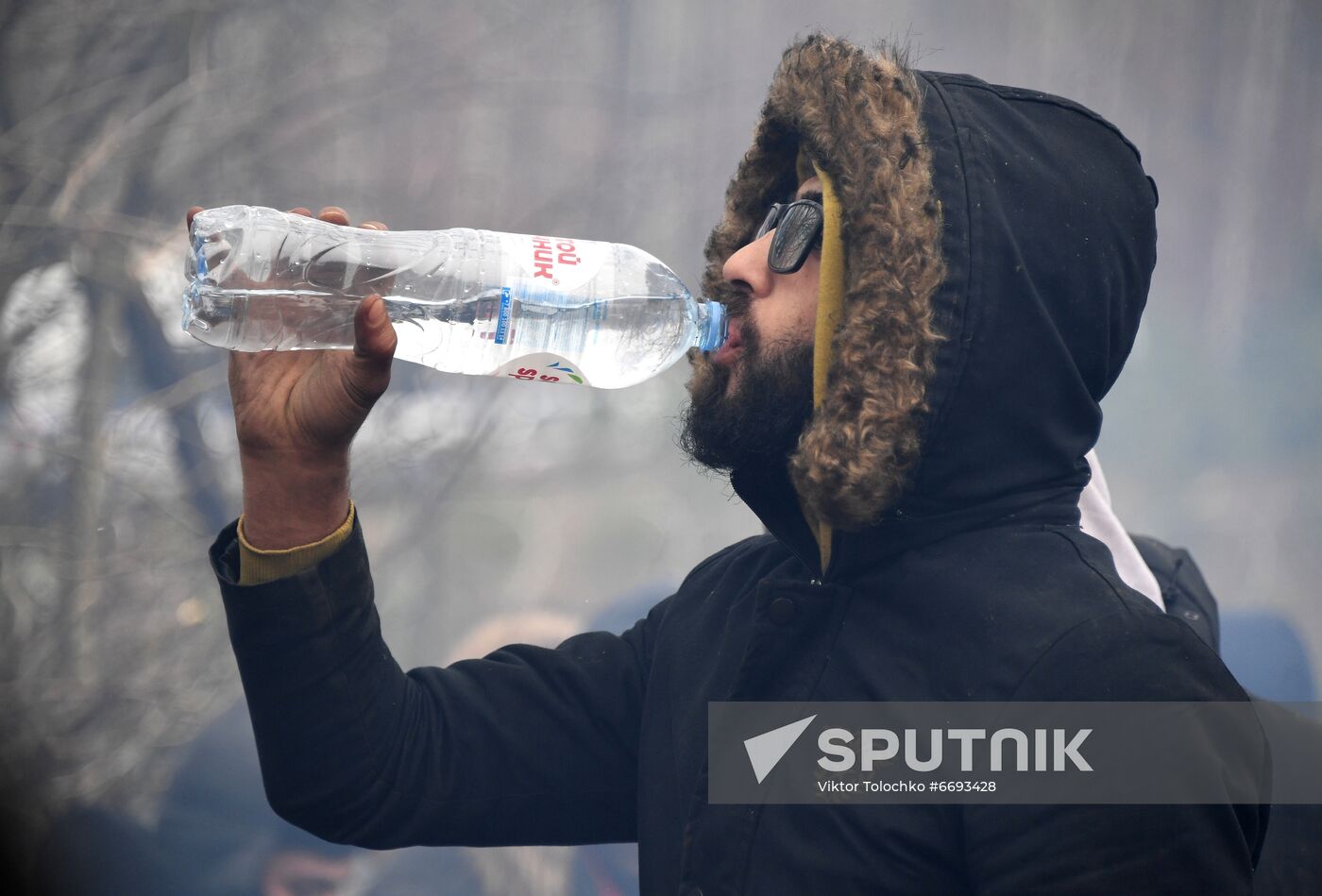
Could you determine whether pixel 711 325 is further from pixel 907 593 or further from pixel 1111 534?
pixel 1111 534

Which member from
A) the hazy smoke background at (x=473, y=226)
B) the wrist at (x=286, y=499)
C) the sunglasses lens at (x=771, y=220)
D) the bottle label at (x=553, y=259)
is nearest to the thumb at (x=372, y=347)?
the wrist at (x=286, y=499)

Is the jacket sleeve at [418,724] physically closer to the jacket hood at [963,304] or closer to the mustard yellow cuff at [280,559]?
the mustard yellow cuff at [280,559]

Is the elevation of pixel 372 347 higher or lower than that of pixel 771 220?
lower

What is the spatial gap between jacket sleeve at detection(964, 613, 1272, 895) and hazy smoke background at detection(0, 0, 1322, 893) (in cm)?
159

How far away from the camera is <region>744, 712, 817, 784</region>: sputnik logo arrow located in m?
1.28

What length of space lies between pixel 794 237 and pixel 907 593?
53 cm

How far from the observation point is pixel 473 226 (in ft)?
8.13

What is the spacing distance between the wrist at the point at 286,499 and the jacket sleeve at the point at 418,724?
0.05 meters

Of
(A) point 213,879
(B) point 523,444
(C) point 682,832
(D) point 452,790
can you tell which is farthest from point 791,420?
(A) point 213,879

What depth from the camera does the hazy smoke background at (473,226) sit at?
233 centimetres

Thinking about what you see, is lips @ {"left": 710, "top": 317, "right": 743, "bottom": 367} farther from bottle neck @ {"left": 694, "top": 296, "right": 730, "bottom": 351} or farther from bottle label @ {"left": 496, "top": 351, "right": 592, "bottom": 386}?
bottle label @ {"left": 496, "top": 351, "right": 592, "bottom": 386}

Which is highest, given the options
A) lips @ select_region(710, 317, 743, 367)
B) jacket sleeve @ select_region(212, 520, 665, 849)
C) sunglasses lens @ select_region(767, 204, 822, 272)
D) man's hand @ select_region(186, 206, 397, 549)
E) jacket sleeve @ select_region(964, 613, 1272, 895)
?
sunglasses lens @ select_region(767, 204, 822, 272)

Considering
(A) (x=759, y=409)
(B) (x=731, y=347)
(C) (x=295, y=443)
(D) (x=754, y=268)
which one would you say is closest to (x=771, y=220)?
(D) (x=754, y=268)

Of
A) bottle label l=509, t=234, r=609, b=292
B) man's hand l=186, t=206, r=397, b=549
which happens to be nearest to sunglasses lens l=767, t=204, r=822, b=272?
bottle label l=509, t=234, r=609, b=292
